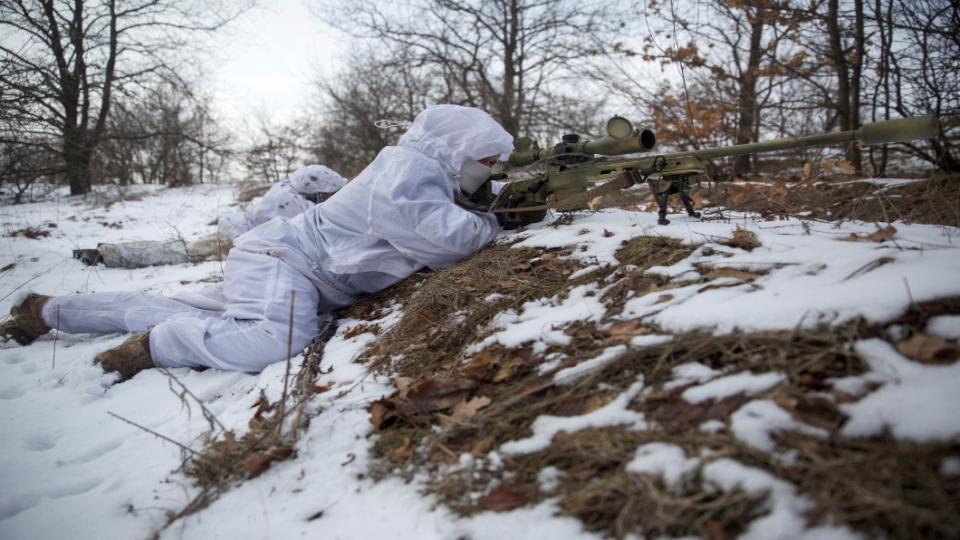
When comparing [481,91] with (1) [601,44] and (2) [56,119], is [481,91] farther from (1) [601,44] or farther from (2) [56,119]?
(2) [56,119]

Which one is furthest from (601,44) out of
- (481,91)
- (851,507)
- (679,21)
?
(851,507)

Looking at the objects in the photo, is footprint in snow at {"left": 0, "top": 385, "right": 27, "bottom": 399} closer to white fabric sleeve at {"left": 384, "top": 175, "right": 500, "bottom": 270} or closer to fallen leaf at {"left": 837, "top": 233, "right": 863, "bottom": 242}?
white fabric sleeve at {"left": 384, "top": 175, "right": 500, "bottom": 270}

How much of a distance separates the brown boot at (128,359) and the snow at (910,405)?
3175 millimetres

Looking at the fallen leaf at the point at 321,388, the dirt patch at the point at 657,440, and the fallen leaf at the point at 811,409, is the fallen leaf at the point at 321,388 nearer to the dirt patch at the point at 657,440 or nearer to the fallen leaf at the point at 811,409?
the dirt patch at the point at 657,440

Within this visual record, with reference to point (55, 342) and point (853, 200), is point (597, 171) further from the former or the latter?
point (55, 342)

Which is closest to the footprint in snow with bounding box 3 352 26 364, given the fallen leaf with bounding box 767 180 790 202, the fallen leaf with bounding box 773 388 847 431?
the fallen leaf with bounding box 773 388 847 431

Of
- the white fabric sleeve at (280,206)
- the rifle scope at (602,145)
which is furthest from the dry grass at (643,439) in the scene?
the white fabric sleeve at (280,206)

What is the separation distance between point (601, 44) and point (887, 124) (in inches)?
433

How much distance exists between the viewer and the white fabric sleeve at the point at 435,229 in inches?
119

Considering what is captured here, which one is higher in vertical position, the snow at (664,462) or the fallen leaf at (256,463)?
the snow at (664,462)

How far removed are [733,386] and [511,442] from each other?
26.1 inches

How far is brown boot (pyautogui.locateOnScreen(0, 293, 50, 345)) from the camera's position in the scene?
3033 millimetres

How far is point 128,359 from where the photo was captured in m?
2.59

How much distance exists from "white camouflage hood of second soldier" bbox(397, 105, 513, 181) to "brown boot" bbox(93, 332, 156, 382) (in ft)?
6.67
